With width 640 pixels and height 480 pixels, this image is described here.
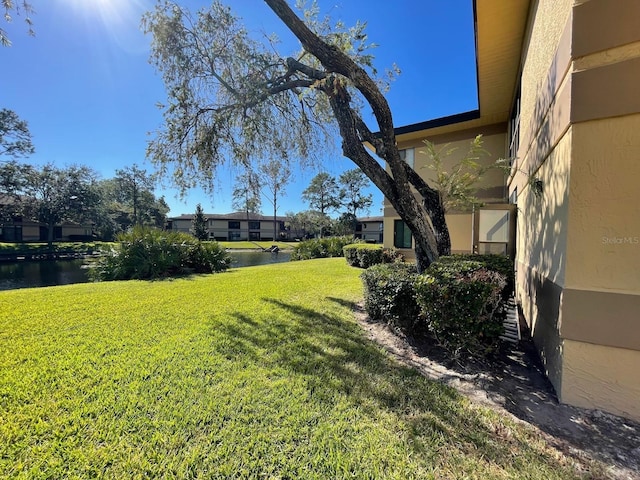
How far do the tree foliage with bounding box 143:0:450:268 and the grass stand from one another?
348 centimetres

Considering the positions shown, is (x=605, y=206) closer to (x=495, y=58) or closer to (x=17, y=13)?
(x=495, y=58)

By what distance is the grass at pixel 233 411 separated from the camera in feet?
6.59

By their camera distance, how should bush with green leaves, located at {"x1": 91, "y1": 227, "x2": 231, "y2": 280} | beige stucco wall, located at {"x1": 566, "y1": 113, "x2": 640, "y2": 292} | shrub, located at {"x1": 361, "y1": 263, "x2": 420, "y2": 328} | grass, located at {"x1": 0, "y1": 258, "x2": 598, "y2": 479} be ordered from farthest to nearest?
bush with green leaves, located at {"x1": 91, "y1": 227, "x2": 231, "y2": 280}
shrub, located at {"x1": 361, "y1": 263, "x2": 420, "y2": 328}
beige stucco wall, located at {"x1": 566, "y1": 113, "x2": 640, "y2": 292}
grass, located at {"x1": 0, "y1": 258, "x2": 598, "y2": 479}

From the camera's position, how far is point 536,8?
16.4 feet

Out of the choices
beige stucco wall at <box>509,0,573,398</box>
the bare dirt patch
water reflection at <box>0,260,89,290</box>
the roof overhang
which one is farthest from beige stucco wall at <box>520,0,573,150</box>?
water reflection at <box>0,260,89,290</box>

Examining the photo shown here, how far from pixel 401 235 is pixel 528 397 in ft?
37.0

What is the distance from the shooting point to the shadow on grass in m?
2.18

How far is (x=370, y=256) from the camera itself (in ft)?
41.9

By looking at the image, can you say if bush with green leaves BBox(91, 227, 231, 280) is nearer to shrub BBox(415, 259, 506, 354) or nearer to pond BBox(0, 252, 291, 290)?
pond BBox(0, 252, 291, 290)

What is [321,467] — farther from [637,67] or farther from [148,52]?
[148,52]

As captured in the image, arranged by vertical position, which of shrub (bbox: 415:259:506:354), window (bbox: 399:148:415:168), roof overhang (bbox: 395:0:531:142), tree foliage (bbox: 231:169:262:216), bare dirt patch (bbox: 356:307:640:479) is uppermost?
roof overhang (bbox: 395:0:531:142)

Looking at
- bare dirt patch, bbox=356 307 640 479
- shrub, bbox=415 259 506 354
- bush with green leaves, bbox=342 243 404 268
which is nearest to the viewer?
bare dirt patch, bbox=356 307 640 479

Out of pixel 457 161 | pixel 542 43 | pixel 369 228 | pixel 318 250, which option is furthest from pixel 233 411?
pixel 369 228

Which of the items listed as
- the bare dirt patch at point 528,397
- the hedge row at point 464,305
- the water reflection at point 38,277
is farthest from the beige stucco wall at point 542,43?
the water reflection at point 38,277
